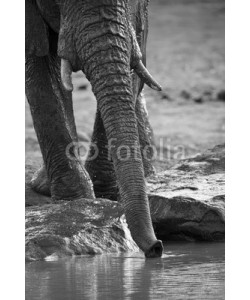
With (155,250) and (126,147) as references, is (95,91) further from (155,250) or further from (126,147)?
(155,250)

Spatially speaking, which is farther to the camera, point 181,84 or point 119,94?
point 181,84

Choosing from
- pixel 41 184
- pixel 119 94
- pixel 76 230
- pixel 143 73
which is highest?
pixel 143 73

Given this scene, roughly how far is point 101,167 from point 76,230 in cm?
137

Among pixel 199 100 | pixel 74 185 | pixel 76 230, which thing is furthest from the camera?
pixel 199 100

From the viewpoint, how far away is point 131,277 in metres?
4.78

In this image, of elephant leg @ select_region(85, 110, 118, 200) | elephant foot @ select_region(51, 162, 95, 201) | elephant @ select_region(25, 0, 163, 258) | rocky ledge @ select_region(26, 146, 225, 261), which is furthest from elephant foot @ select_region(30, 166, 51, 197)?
rocky ledge @ select_region(26, 146, 225, 261)

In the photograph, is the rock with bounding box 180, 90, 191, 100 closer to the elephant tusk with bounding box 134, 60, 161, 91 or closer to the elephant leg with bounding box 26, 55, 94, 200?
the elephant leg with bounding box 26, 55, 94, 200

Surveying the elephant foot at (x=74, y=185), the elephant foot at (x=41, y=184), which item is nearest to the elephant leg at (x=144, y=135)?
the elephant foot at (x=41, y=184)

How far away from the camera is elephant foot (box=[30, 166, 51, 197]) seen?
6.94 metres

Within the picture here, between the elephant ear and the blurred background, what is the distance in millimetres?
2537

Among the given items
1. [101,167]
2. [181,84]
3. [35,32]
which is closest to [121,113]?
[35,32]
